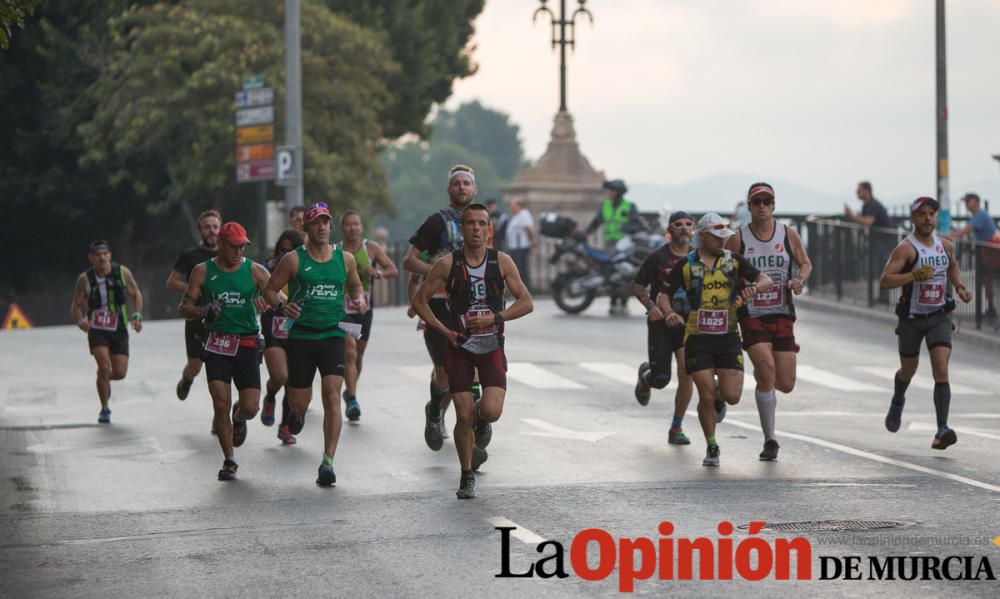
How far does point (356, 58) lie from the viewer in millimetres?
45469

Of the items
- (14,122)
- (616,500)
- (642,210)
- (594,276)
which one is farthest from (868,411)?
(14,122)

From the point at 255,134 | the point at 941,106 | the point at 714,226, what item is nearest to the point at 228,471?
the point at 714,226

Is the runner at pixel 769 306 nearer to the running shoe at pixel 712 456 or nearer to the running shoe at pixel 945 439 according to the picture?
the running shoe at pixel 712 456

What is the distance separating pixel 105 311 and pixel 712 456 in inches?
253

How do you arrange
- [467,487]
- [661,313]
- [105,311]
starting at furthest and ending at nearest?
[105,311] < [661,313] < [467,487]

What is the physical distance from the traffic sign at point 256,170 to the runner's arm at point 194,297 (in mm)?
16218

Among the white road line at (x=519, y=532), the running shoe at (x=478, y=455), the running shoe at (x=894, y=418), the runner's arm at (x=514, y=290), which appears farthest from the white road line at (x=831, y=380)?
the white road line at (x=519, y=532)

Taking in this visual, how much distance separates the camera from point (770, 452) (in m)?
13.1

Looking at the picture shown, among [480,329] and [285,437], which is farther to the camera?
[285,437]

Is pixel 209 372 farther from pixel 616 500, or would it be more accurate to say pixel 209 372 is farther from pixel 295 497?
pixel 616 500

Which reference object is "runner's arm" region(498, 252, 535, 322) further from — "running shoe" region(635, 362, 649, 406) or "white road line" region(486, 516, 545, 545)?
"running shoe" region(635, 362, 649, 406)

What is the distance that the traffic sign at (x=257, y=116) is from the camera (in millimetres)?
29469

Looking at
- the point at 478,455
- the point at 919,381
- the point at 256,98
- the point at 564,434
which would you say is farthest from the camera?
the point at 256,98

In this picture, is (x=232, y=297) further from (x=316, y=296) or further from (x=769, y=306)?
(x=769, y=306)
